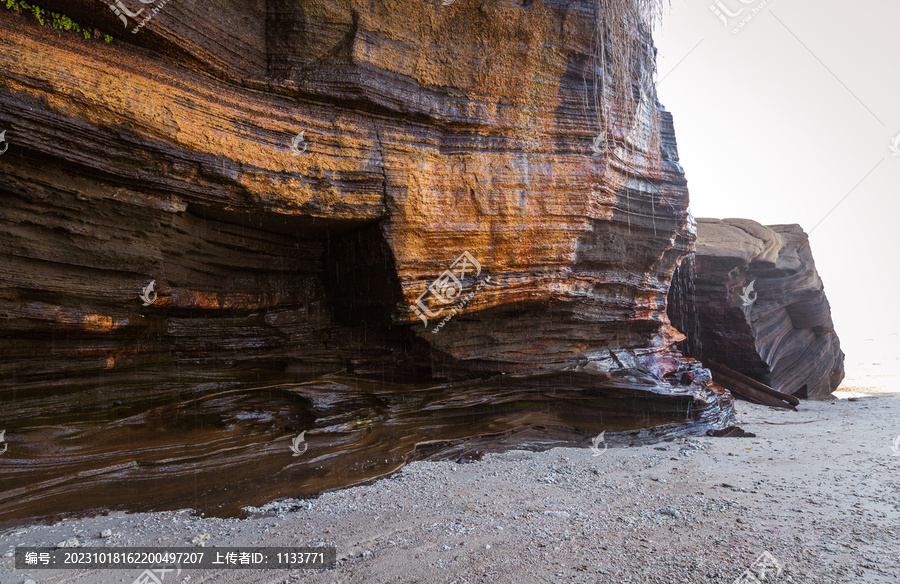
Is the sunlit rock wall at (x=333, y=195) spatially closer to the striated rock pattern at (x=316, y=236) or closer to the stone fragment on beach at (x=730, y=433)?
the striated rock pattern at (x=316, y=236)

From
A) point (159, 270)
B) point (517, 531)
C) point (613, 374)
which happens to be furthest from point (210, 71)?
point (613, 374)

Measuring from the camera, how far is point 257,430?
6.02 m

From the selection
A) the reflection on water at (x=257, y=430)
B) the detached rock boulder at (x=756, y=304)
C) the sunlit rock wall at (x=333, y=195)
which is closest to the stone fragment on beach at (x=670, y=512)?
the reflection on water at (x=257, y=430)

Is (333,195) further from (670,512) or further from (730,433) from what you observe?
(730,433)

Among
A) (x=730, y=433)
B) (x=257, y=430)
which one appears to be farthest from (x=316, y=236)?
(x=730, y=433)

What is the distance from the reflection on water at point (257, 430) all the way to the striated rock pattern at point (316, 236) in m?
0.03

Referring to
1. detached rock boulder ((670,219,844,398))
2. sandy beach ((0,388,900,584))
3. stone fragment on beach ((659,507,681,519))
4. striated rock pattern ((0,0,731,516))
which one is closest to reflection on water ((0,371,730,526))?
striated rock pattern ((0,0,731,516))

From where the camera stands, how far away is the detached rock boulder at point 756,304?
38.9ft

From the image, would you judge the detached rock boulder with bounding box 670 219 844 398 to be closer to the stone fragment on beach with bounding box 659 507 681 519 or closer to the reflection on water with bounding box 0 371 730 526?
the reflection on water with bounding box 0 371 730 526

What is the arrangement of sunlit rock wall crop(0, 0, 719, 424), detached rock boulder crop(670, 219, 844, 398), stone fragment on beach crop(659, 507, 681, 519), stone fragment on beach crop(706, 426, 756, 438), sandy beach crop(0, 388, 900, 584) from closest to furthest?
sandy beach crop(0, 388, 900, 584), stone fragment on beach crop(659, 507, 681, 519), sunlit rock wall crop(0, 0, 719, 424), stone fragment on beach crop(706, 426, 756, 438), detached rock boulder crop(670, 219, 844, 398)

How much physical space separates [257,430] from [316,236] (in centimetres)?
268

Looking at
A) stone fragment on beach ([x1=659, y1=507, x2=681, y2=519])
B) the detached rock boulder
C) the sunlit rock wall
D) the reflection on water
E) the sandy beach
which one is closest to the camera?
the sandy beach

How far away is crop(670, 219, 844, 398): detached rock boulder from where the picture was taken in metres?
11.9

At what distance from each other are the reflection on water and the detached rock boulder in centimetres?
463
